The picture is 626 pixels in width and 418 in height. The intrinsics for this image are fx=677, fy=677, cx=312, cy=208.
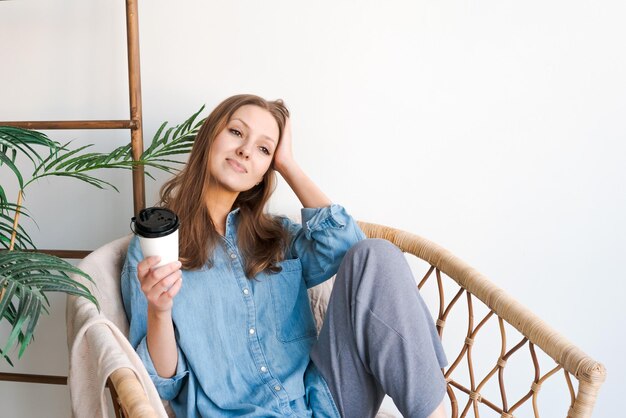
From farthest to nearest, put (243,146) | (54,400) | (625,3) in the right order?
(54,400) → (625,3) → (243,146)

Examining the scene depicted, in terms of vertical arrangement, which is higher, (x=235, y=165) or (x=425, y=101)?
(x=425, y=101)

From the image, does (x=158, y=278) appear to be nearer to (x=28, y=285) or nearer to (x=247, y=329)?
(x=28, y=285)

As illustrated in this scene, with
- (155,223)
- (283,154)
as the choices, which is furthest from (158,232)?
(283,154)

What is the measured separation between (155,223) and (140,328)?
409 millimetres

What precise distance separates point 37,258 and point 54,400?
1002 millimetres

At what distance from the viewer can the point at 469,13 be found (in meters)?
1.58

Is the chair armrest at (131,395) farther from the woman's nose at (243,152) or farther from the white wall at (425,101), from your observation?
the white wall at (425,101)

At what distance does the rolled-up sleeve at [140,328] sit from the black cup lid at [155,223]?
355mm

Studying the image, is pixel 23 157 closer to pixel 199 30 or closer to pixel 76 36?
pixel 76 36

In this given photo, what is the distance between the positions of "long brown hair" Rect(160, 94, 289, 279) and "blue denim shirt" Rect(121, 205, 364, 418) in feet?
0.07

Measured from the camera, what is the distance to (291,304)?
1457mm

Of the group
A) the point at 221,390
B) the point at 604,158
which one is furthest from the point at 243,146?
the point at 604,158

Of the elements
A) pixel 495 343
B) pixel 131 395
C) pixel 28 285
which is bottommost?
pixel 495 343

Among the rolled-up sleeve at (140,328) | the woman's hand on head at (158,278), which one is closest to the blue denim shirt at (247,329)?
the rolled-up sleeve at (140,328)
